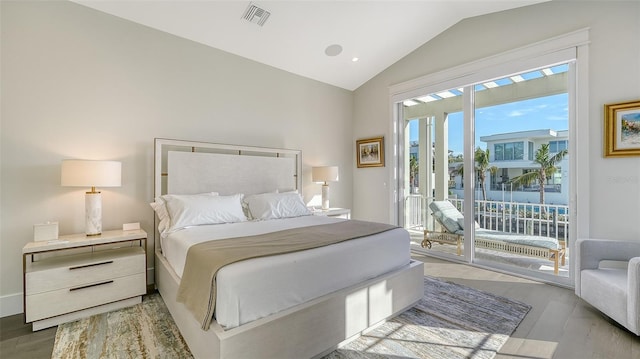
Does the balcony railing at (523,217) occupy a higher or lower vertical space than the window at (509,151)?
lower

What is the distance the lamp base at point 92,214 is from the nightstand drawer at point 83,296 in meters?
A: 0.50

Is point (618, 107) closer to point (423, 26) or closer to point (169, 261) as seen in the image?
point (423, 26)

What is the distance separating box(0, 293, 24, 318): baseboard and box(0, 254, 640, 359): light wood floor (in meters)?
0.08

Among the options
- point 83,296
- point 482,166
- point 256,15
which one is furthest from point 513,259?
point 83,296

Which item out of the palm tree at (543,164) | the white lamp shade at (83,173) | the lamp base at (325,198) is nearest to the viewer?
the white lamp shade at (83,173)

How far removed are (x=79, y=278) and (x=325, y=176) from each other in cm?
315

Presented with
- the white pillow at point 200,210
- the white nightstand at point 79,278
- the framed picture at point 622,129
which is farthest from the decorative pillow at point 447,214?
the white nightstand at point 79,278

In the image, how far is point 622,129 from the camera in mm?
2777

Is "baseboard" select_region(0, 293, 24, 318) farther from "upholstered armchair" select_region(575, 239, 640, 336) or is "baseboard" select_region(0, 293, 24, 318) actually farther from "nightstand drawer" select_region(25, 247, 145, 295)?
"upholstered armchair" select_region(575, 239, 640, 336)

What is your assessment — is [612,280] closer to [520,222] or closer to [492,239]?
[520,222]

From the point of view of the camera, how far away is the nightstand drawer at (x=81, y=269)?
2252mm

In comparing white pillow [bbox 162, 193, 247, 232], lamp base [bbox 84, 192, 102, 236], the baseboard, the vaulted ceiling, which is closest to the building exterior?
the vaulted ceiling

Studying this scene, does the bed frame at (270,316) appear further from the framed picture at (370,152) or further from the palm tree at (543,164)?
the palm tree at (543,164)

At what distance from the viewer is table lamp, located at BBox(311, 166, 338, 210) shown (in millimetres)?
4543
